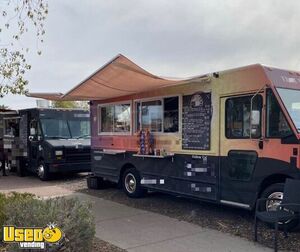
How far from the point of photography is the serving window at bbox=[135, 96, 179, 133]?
840cm

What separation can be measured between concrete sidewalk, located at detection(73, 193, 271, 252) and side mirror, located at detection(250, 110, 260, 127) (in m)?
1.86

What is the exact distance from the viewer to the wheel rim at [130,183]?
9648 mm

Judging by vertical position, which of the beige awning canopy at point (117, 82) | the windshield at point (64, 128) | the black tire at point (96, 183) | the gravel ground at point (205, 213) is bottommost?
the gravel ground at point (205, 213)

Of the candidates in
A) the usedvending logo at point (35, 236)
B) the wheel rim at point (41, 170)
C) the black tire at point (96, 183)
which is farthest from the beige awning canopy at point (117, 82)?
the wheel rim at point (41, 170)

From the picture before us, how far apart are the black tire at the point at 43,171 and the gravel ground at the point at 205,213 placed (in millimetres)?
2878

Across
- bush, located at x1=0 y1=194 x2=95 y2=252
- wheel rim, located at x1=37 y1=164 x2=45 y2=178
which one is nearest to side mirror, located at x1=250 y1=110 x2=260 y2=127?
bush, located at x1=0 y1=194 x2=95 y2=252

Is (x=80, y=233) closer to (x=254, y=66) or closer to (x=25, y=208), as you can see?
(x=25, y=208)

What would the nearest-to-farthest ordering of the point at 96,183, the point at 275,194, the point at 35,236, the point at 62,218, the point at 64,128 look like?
1. the point at 35,236
2. the point at 62,218
3. the point at 275,194
4. the point at 96,183
5. the point at 64,128

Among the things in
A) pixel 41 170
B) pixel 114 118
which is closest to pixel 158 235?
pixel 114 118

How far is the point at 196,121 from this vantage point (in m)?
7.73

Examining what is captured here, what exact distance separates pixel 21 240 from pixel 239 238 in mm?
3299

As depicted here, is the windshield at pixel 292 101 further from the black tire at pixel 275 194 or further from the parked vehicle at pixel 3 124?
the parked vehicle at pixel 3 124

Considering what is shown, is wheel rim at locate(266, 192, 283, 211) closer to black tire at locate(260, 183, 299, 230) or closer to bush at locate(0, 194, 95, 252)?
black tire at locate(260, 183, 299, 230)

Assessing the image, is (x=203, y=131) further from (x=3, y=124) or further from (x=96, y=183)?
(x=3, y=124)
